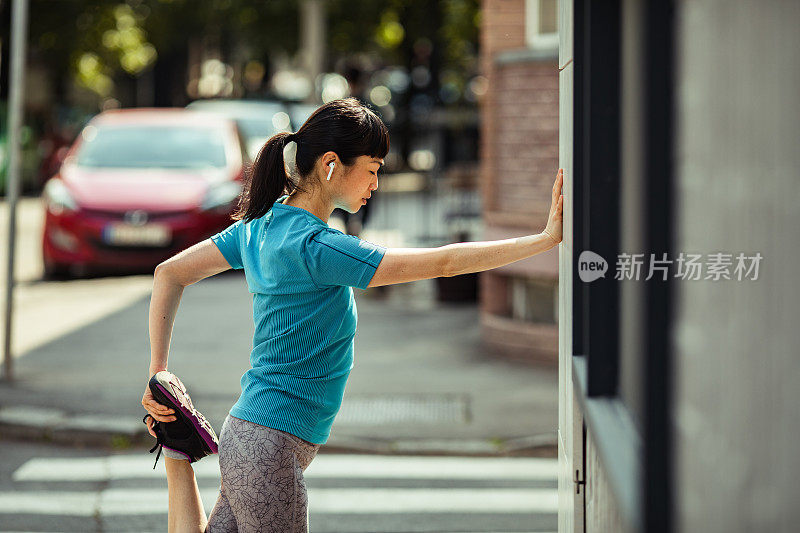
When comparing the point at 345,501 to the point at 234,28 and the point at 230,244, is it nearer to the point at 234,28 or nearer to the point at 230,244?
the point at 230,244

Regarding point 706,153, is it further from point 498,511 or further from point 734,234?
point 498,511

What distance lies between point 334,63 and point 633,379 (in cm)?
3996

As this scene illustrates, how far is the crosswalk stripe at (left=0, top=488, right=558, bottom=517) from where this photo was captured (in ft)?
17.7

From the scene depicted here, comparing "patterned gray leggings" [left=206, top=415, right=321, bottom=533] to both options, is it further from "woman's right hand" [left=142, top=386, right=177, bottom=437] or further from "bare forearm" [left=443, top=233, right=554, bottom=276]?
"bare forearm" [left=443, top=233, right=554, bottom=276]

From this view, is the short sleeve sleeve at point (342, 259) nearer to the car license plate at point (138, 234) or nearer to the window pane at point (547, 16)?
the window pane at point (547, 16)

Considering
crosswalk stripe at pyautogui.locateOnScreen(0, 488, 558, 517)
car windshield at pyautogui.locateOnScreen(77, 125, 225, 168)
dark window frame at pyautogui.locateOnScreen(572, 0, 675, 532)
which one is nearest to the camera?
dark window frame at pyautogui.locateOnScreen(572, 0, 675, 532)

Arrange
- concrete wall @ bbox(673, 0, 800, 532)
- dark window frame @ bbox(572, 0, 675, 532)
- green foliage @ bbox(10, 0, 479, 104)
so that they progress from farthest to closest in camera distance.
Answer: green foliage @ bbox(10, 0, 479, 104) < dark window frame @ bbox(572, 0, 675, 532) < concrete wall @ bbox(673, 0, 800, 532)

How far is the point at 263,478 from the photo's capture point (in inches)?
109

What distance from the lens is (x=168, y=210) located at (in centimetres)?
1219

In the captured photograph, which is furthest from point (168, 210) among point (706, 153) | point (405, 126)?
point (405, 126)

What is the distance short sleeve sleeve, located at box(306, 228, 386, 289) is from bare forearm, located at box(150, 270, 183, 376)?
458mm

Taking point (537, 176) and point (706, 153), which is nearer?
point (706, 153)

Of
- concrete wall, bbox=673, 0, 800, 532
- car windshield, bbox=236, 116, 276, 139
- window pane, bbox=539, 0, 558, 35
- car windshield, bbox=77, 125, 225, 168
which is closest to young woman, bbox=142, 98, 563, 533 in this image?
concrete wall, bbox=673, 0, 800, 532

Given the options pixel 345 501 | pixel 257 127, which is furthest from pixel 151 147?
pixel 345 501
